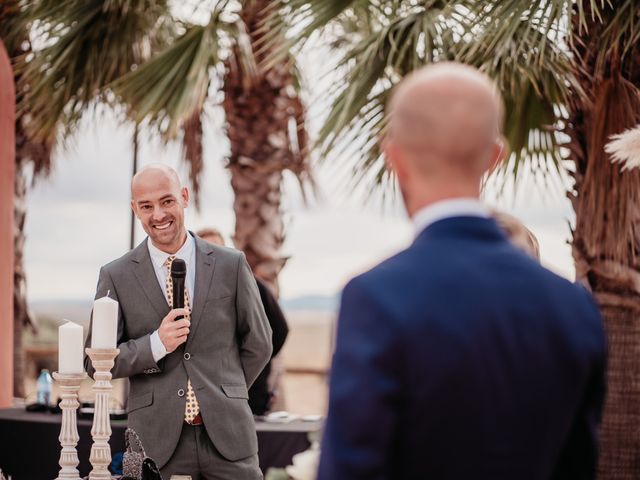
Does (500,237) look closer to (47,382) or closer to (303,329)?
(47,382)

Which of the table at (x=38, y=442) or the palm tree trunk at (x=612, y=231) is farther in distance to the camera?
the palm tree trunk at (x=612, y=231)

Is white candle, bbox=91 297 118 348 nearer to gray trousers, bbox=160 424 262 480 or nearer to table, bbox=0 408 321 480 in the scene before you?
gray trousers, bbox=160 424 262 480

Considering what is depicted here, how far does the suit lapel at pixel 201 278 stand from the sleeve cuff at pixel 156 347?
0.14m

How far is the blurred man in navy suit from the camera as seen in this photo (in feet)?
5.20

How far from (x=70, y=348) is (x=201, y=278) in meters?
0.52

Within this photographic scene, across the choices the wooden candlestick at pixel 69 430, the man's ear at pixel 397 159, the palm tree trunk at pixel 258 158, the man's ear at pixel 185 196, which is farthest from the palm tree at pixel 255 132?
the man's ear at pixel 397 159

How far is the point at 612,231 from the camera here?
6320 mm

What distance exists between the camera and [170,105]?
289 inches

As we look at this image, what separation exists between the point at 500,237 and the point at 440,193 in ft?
0.40

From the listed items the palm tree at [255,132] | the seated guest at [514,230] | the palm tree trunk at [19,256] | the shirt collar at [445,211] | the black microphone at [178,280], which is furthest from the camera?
the palm tree trunk at [19,256]

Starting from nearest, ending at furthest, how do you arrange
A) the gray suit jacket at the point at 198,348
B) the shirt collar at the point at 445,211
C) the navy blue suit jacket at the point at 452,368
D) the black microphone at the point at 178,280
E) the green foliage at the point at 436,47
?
the navy blue suit jacket at the point at 452,368 < the shirt collar at the point at 445,211 < the black microphone at the point at 178,280 < the gray suit jacket at the point at 198,348 < the green foliage at the point at 436,47

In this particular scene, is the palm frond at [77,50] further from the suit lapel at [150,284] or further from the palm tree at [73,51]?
the suit lapel at [150,284]

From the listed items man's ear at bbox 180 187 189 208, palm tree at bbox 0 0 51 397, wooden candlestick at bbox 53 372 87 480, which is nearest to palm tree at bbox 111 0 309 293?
palm tree at bbox 0 0 51 397

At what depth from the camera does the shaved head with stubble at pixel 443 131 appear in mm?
1655
